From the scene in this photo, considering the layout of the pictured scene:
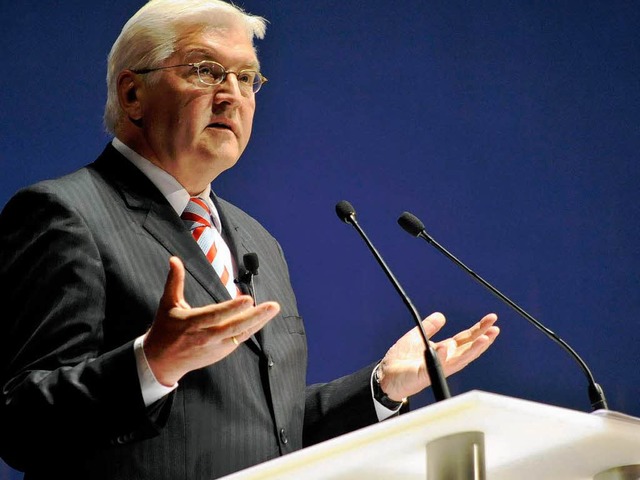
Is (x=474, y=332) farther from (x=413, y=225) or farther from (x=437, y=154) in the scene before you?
(x=437, y=154)

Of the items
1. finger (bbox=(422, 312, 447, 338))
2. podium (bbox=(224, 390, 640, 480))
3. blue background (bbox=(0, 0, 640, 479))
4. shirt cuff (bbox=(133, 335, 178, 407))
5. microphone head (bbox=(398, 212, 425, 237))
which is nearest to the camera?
podium (bbox=(224, 390, 640, 480))

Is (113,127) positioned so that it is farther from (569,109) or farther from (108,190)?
(569,109)

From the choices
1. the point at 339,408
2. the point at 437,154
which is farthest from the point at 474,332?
the point at 437,154

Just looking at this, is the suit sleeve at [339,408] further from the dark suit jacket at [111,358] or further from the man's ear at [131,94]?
the man's ear at [131,94]

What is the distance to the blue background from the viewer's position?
10.1 feet

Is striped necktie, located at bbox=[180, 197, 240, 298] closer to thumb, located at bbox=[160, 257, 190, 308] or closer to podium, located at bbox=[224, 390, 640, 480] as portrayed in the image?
thumb, located at bbox=[160, 257, 190, 308]

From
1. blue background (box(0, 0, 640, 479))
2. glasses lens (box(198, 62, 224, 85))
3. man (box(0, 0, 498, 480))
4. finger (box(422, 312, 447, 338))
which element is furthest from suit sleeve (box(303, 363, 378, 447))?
blue background (box(0, 0, 640, 479))

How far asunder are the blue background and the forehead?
3.38 ft

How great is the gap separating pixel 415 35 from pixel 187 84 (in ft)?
5.21

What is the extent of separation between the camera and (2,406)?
5.09 feet

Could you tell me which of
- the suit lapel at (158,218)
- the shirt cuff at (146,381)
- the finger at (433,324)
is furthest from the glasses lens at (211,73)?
the shirt cuff at (146,381)

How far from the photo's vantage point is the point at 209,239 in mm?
2018

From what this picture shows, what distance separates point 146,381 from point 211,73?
2.87 feet

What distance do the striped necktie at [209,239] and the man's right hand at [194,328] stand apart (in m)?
0.57
